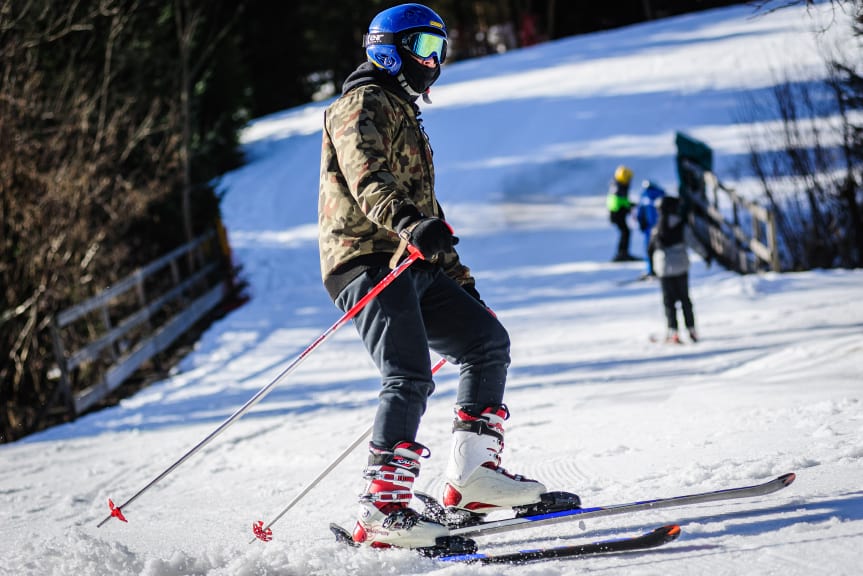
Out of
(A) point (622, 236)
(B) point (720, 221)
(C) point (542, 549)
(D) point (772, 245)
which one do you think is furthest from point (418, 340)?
(B) point (720, 221)

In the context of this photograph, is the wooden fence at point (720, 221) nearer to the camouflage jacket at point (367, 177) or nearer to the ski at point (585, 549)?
the camouflage jacket at point (367, 177)

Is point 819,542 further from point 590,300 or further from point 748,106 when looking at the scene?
point 748,106

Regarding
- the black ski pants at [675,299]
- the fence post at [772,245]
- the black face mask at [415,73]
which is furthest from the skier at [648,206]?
the black face mask at [415,73]

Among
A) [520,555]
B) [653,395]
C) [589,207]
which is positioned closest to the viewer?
[520,555]

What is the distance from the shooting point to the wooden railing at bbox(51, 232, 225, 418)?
9188 mm

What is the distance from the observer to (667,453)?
13.7 feet

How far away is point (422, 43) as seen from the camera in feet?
10.5

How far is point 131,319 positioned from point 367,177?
8683mm

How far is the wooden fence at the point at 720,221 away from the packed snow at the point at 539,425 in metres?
0.79

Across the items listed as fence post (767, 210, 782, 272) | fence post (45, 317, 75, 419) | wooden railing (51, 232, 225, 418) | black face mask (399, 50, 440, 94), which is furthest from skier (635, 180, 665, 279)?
black face mask (399, 50, 440, 94)

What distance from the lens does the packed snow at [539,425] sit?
305 centimetres

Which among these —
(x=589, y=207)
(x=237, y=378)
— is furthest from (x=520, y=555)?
(x=589, y=207)

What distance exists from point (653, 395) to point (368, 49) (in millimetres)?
3894

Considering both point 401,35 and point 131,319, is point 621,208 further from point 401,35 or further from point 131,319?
point 401,35
